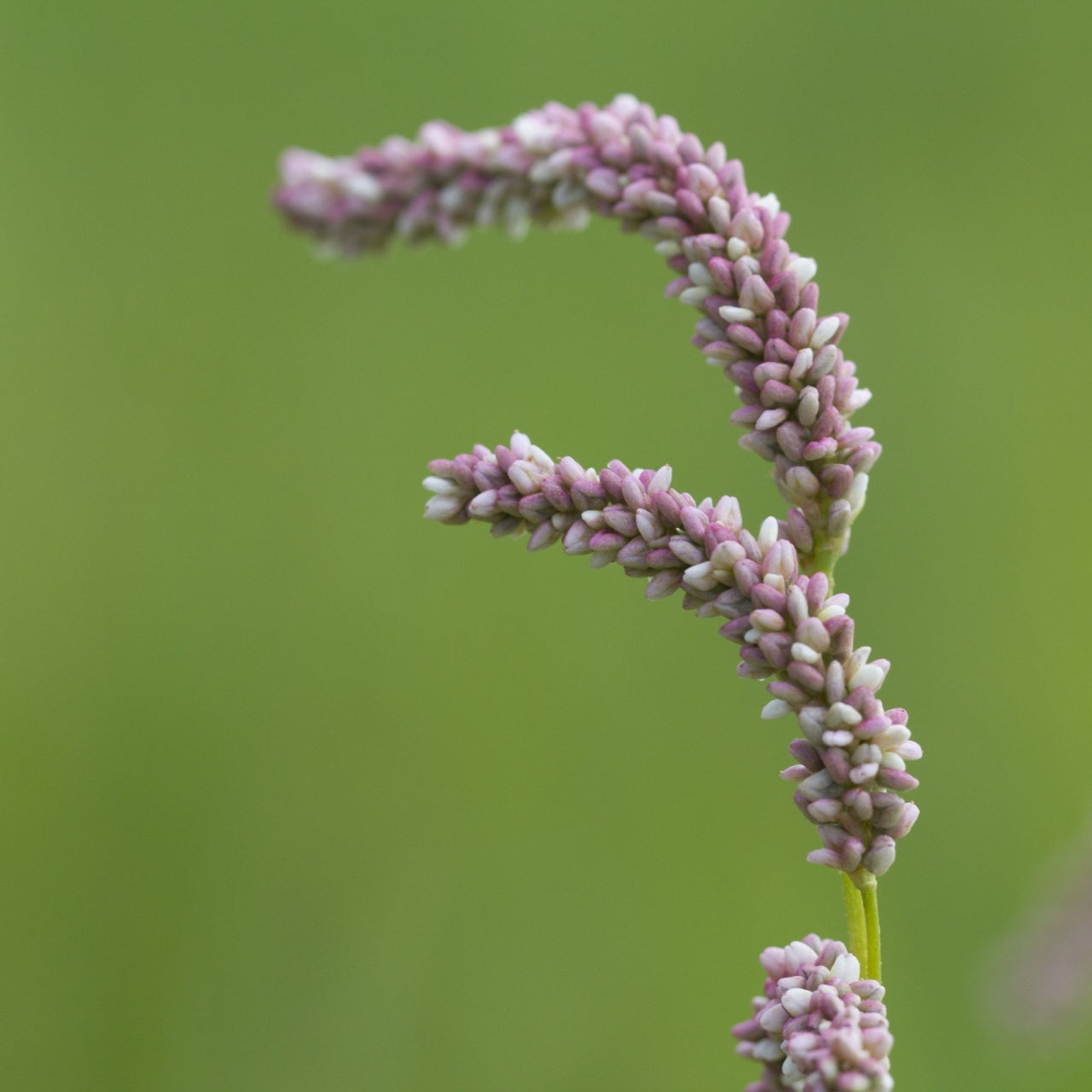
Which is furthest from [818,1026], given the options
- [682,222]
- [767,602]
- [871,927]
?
[682,222]

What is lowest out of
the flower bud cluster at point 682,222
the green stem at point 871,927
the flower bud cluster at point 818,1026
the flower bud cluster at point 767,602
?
the flower bud cluster at point 818,1026

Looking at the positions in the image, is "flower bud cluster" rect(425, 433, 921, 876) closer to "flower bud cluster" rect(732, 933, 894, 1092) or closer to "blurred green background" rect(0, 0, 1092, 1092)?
"flower bud cluster" rect(732, 933, 894, 1092)

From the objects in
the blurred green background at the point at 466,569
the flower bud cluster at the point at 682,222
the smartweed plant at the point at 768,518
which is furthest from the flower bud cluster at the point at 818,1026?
the blurred green background at the point at 466,569

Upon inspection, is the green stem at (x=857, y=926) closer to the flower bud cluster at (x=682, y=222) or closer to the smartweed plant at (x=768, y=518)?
the smartweed plant at (x=768, y=518)

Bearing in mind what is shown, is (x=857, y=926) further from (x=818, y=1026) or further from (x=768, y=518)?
(x=768, y=518)

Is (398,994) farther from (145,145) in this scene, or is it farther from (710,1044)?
(145,145)

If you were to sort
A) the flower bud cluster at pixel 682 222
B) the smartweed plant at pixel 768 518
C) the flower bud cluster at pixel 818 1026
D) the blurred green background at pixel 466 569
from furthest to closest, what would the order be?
the blurred green background at pixel 466 569 → the flower bud cluster at pixel 682 222 → the smartweed plant at pixel 768 518 → the flower bud cluster at pixel 818 1026

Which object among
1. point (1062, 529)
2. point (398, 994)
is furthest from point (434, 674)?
point (1062, 529)
